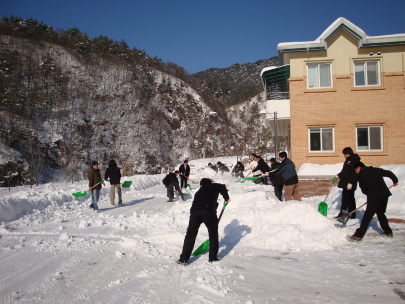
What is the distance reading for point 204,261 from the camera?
5.10 m

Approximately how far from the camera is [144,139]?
47.5 m

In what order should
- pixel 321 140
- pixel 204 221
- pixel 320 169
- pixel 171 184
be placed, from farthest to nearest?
pixel 321 140 < pixel 320 169 < pixel 171 184 < pixel 204 221

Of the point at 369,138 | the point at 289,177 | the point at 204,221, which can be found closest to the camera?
the point at 204,221

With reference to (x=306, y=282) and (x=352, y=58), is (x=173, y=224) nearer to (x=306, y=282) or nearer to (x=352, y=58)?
(x=306, y=282)

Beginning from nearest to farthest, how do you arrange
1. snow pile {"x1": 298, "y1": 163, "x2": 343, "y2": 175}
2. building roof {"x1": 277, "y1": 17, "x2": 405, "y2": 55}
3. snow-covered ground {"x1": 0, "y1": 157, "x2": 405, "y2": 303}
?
snow-covered ground {"x1": 0, "y1": 157, "x2": 405, "y2": 303}
snow pile {"x1": 298, "y1": 163, "x2": 343, "y2": 175}
building roof {"x1": 277, "y1": 17, "x2": 405, "y2": 55}

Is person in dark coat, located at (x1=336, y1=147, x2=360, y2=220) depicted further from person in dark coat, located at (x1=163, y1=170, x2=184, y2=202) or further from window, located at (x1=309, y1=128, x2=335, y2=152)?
window, located at (x1=309, y1=128, x2=335, y2=152)

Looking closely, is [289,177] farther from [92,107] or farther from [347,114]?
[92,107]

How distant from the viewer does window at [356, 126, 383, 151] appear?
16703mm

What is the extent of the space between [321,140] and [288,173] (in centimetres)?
921

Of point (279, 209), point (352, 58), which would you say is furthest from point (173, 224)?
point (352, 58)

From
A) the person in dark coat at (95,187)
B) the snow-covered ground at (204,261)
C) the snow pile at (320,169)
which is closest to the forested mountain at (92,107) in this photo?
the person in dark coat at (95,187)

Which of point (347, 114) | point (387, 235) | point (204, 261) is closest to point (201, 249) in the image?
point (204, 261)

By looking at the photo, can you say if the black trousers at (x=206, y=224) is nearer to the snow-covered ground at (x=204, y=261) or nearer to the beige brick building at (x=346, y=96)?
the snow-covered ground at (x=204, y=261)

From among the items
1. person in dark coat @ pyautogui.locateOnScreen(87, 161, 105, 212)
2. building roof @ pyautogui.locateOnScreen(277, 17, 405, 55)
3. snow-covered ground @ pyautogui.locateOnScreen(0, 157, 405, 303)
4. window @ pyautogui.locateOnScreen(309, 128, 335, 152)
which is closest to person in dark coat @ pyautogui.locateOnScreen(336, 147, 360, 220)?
snow-covered ground @ pyautogui.locateOnScreen(0, 157, 405, 303)
